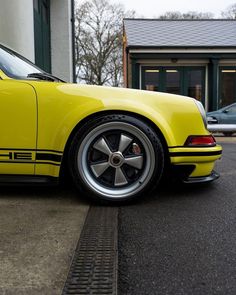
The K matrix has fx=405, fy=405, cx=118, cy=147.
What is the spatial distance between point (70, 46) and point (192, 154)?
34.6ft

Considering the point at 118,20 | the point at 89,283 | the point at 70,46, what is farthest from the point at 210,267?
the point at 118,20

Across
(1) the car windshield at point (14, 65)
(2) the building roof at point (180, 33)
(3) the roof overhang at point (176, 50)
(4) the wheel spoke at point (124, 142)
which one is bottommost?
(4) the wheel spoke at point (124, 142)

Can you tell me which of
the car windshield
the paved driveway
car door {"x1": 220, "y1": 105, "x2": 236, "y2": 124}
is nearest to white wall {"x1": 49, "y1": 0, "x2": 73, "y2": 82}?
car door {"x1": 220, "y1": 105, "x2": 236, "y2": 124}

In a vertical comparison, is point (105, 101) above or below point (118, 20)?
below

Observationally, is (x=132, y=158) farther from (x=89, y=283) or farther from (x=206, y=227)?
(x=89, y=283)

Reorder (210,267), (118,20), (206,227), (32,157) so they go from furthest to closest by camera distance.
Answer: (118,20), (32,157), (206,227), (210,267)

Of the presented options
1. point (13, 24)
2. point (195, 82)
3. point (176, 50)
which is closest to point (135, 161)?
point (13, 24)

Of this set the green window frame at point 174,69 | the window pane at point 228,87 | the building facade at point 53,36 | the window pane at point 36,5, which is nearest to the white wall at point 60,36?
the building facade at point 53,36

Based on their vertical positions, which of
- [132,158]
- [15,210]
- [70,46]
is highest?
[70,46]

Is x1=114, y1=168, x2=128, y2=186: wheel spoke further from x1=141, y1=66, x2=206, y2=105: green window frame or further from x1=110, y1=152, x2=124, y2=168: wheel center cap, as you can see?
x1=141, y1=66, x2=206, y2=105: green window frame

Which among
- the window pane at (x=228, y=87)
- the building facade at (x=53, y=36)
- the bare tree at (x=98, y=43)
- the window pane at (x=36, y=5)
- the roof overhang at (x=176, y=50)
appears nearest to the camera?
the window pane at (x=36, y=5)

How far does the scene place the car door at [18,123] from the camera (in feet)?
10.8

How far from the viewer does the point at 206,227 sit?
8.94 feet

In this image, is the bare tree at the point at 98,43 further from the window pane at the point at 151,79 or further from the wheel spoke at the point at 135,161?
the wheel spoke at the point at 135,161
